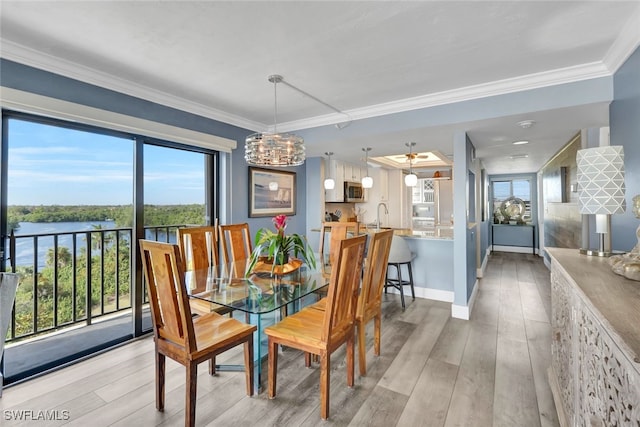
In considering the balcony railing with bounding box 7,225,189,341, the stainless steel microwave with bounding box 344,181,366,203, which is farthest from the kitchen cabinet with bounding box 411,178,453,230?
the balcony railing with bounding box 7,225,189,341

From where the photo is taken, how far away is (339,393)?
199 cm

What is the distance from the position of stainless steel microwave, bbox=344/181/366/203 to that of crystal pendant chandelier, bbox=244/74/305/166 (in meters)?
3.04

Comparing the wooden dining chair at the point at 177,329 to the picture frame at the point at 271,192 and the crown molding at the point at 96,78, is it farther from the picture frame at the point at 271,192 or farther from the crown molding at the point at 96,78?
the picture frame at the point at 271,192

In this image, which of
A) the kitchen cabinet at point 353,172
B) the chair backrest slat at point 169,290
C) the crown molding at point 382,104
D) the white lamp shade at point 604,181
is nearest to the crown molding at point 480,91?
the crown molding at point 382,104

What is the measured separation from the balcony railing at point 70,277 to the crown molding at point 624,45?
13.8ft

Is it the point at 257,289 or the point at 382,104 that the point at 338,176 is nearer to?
the point at 382,104

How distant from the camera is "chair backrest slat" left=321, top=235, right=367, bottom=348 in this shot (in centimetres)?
173

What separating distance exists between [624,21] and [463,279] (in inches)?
97.7

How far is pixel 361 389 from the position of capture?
2.03 metres

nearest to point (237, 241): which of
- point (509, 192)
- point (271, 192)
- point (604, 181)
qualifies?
point (271, 192)

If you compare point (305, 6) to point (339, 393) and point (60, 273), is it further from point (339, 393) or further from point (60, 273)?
point (60, 273)

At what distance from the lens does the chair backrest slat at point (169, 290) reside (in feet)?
5.16

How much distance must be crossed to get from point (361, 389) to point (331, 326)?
632mm

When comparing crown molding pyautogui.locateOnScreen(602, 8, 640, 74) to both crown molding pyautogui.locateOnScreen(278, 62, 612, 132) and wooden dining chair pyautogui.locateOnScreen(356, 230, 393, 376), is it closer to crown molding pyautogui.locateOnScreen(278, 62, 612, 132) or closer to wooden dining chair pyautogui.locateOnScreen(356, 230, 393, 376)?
crown molding pyautogui.locateOnScreen(278, 62, 612, 132)
